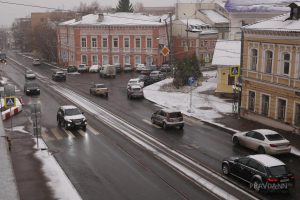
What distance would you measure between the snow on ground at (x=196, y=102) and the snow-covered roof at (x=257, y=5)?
1115cm

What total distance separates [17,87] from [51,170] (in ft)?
130

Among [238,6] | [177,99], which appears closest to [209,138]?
[177,99]

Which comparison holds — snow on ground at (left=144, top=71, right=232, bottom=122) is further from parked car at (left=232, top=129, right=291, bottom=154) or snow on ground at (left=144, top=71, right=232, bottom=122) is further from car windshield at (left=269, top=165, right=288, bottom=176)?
car windshield at (left=269, top=165, right=288, bottom=176)

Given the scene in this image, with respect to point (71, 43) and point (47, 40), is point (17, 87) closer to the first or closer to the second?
point (71, 43)

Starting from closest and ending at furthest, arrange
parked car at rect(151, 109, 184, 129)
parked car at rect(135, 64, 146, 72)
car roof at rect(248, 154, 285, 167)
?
car roof at rect(248, 154, 285, 167) → parked car at rect(151, 109, 184, 129) → parked car at rect(135, 64, 146, 72)

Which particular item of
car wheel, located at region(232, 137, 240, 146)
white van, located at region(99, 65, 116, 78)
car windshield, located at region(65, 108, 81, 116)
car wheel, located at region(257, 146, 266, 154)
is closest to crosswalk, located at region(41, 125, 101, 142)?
Result: car windshield, located at region(65, 108, 81, 116)

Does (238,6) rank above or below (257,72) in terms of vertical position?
above

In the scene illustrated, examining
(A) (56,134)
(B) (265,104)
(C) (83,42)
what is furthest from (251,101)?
(C) (83,42)

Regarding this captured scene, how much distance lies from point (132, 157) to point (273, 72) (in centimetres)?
1465

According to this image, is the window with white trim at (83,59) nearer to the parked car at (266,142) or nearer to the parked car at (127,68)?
the parked car at (127,68)

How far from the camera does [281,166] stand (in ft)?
65.8

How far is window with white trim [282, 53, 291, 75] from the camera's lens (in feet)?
107

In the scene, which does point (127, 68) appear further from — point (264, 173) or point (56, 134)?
point (264, 173)

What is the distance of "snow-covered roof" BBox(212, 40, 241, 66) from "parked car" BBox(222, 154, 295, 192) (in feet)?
94.4
